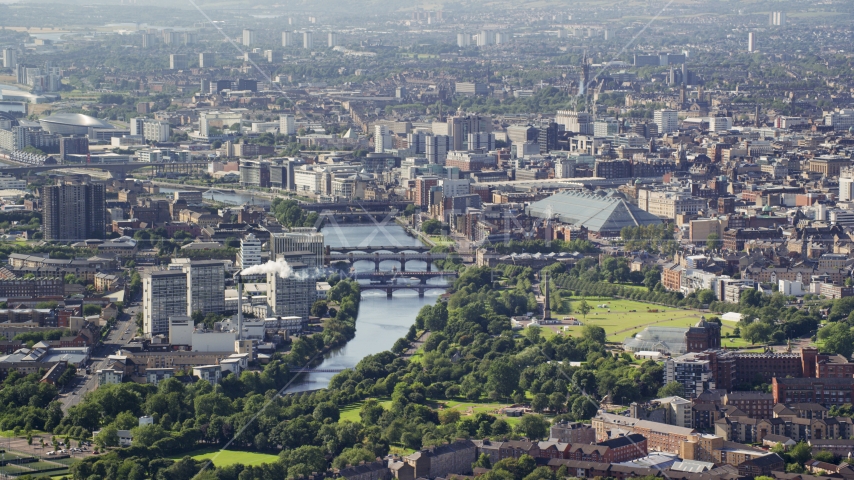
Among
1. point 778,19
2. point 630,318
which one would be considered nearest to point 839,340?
point 630,318

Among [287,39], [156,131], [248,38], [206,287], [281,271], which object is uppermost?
[287,39]

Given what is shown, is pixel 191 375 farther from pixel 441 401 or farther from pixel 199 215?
pixel 199 215

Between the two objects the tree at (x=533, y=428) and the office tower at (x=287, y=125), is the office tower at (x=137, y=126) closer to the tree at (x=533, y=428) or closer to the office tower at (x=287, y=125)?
the office tower at (x=287, y=125)

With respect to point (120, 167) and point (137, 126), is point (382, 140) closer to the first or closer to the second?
point (137, 126)

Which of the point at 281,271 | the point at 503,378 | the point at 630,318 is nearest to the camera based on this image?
the point at 503,378

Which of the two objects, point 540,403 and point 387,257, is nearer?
point 540,403

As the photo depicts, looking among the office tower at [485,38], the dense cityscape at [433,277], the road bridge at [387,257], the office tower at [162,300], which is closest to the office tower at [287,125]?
the dense cityscape at [433,277]
